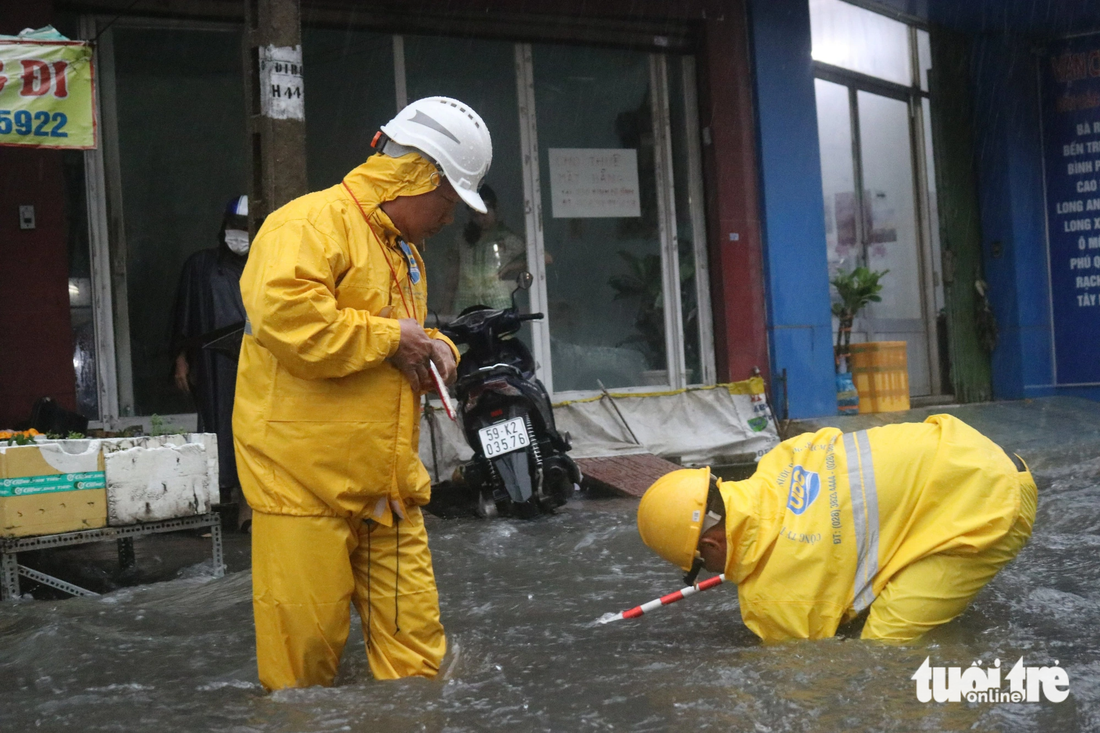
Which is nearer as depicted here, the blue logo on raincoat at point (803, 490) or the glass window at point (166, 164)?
the blue logo on raincoat at point (803, 490)

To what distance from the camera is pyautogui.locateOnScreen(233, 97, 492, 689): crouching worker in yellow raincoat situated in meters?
3.07

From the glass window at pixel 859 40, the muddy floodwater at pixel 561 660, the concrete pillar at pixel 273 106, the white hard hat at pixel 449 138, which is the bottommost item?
the muddy floodwater at pixel 561 660

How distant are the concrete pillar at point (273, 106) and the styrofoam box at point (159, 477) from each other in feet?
3.94

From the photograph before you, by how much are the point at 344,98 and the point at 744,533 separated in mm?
6661

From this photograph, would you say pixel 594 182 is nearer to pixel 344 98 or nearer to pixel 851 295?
pixel 344 98

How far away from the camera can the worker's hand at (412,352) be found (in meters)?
3.17

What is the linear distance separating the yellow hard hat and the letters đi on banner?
4.34 metres

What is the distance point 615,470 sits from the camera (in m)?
8.20

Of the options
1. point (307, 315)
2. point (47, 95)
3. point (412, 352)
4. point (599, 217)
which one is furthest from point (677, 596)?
point (599, 217)

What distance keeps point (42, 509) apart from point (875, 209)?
380 inches

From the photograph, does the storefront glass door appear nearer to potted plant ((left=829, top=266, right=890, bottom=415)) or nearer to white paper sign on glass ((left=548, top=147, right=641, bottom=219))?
potted plant ((left=829, top=266, right=890, bottom=415))

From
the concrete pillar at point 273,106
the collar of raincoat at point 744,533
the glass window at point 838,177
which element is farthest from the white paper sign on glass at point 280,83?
the glass window at point 838,177

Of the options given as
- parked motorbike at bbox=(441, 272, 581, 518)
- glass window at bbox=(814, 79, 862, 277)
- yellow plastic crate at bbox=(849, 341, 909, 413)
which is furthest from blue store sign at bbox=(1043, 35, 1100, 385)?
parked motorbike at bbox=(441, 272, 581, 518)

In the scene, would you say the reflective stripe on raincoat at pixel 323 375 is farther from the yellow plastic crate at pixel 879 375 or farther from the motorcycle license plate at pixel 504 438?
the yellow plastic crate at pixel 879 375
